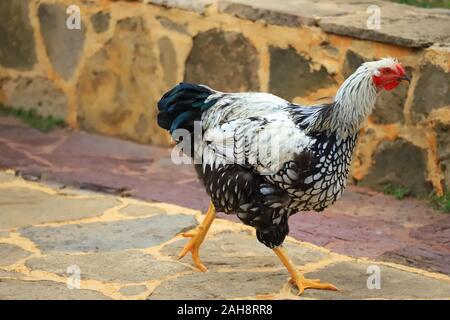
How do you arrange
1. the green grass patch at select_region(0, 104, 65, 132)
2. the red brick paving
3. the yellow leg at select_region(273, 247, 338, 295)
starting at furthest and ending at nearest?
the green grass patch at select_region(0, 104, 65, 132), the red brick paving, the yellow leg at select_region(273, 247, 338, 295)

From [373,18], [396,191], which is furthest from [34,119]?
[396,191]

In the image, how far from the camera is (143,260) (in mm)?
A: 5504

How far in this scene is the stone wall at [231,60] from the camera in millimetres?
6465

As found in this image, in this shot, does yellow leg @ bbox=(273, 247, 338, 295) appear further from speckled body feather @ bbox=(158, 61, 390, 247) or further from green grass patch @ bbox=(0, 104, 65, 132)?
green grass patch @ bbox=(0, 104, 65, 132)

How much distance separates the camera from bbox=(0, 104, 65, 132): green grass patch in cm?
801

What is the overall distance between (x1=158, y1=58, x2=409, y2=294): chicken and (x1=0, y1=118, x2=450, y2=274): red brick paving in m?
0.83

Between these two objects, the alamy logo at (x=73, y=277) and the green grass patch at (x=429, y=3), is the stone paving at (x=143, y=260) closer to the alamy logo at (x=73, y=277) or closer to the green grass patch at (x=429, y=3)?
the alamy logo at (x=73, y=277)

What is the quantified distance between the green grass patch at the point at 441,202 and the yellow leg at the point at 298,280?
1549 millimetres

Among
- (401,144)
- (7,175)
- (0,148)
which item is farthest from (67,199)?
(401,144)

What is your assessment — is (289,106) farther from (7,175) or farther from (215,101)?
(7,175)

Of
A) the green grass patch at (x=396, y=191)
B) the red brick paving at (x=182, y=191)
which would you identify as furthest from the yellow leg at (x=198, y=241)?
the green grass patch at (x=396, y=191)

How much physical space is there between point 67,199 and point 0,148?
121 centimetres

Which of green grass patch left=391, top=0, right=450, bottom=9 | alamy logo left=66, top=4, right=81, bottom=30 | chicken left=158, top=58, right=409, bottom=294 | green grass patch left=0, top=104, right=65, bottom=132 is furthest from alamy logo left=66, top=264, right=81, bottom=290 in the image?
green grass patch left=391, top=0, right=450, bottom=9

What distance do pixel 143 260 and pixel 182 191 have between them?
1323 millimetres
